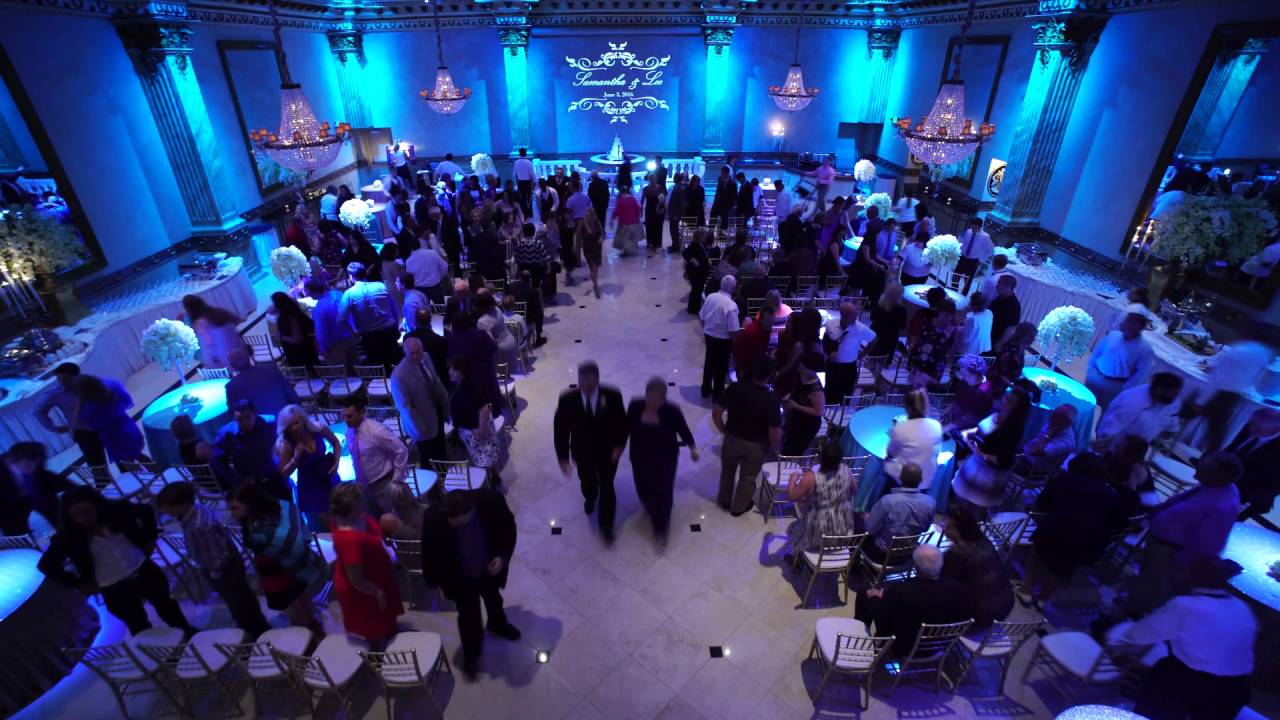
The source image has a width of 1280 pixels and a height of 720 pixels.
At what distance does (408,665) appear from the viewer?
11.3 ft

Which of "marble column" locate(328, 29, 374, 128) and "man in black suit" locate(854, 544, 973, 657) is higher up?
"marble column" locate(328, 29, 374, 128)

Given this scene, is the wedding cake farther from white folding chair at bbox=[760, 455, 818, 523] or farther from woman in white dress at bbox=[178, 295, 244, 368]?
white folding chair at bbox=[760, 455, 818, 523]

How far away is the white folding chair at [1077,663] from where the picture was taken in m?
3.39

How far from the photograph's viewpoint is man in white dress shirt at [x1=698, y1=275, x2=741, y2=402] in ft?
19.7

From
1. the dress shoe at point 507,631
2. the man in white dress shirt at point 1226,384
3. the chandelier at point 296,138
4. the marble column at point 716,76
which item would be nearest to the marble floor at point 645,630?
the dress shoe at point 507,631

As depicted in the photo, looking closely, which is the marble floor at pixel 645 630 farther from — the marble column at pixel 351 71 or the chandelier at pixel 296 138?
the marble column at pixel 351 71

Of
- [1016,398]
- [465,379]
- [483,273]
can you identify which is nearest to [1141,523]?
[1016,398]

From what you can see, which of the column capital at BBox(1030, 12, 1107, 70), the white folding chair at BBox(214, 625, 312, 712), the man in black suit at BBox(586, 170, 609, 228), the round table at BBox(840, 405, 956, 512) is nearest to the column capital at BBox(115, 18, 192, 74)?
the man in black suit at BBox(586, 170, 609, 228)

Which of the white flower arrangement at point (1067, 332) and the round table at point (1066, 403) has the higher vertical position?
the white flower arrangement at point (1067, 332)

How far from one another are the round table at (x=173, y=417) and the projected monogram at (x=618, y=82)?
12.0 meters

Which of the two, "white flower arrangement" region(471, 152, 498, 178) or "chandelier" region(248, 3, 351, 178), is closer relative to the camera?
"chandelier" region(248, 3, 351, 178)

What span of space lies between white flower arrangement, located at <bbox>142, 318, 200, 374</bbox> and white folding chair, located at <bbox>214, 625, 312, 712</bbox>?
3.47m

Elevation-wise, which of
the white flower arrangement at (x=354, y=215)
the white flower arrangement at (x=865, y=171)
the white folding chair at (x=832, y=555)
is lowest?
the white folding chair at (x=832, y=555)

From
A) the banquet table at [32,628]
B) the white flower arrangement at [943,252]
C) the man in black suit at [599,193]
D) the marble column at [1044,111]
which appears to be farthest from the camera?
the man in black suit at [599,193]
